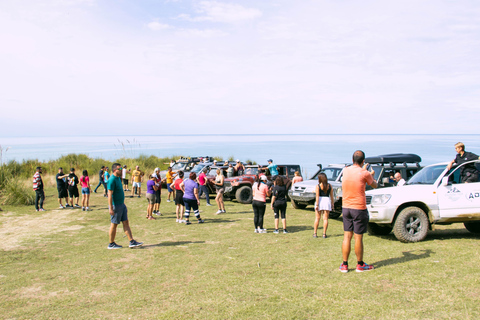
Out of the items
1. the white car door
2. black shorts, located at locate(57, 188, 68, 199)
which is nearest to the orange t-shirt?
the white car door

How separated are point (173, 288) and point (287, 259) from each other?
244 centimetres

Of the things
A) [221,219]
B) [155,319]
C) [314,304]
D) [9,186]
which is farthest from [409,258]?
[9,186]

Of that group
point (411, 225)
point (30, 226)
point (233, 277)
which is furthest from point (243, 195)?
point (233, 277)

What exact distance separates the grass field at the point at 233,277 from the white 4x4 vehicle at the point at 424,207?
433 millimetres

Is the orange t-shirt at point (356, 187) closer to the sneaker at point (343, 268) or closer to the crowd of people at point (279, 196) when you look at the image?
the crowd of people at point (279, 196)

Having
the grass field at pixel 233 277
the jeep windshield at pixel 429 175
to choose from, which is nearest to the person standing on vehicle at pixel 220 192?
the grass field at pixel 233 277

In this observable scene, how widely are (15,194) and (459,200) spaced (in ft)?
54.9

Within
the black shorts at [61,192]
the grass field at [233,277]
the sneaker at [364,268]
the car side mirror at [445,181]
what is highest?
the car side mirror at [445,181]

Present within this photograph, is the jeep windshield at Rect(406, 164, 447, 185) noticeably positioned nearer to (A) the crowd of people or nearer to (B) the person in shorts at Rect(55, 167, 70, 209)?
(A) the crowd of people

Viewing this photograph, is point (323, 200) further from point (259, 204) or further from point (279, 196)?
point (259, 204)

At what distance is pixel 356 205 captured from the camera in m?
5.98

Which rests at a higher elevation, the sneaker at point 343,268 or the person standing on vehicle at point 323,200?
the person standing on vehicle at point 323,200

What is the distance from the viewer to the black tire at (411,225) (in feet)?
26.1

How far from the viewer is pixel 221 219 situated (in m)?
12.2
